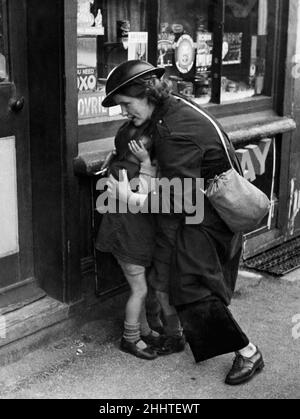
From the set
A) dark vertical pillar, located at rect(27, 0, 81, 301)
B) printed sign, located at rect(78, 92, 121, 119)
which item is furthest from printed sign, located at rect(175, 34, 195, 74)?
dark vertical pillar, located at rect(27, 0, 81, 301)

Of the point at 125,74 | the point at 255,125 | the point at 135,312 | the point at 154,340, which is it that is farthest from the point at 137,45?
the point at 154,340

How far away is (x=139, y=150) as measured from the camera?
3.67m

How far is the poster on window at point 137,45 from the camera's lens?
466 centimetres

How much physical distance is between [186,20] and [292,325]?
237 cm

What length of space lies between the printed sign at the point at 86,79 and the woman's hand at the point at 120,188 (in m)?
0.88

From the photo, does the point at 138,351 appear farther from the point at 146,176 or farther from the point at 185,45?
the point at 185,45

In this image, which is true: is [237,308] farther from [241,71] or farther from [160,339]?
[241,71]

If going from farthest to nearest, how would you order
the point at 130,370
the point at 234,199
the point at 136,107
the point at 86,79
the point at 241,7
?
the point at 241,7, the point at 86,79, the point at 130,370, the point at 136,107, the point at 234,199

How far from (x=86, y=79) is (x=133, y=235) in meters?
1.15

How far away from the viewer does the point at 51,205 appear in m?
4.10

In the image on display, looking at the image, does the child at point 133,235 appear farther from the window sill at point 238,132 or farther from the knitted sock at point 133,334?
the window sill at point 238,132

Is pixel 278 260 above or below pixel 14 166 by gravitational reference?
below

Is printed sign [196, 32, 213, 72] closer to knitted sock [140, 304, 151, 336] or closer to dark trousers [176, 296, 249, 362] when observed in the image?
knitted sock [140, 304, 151, 336]
